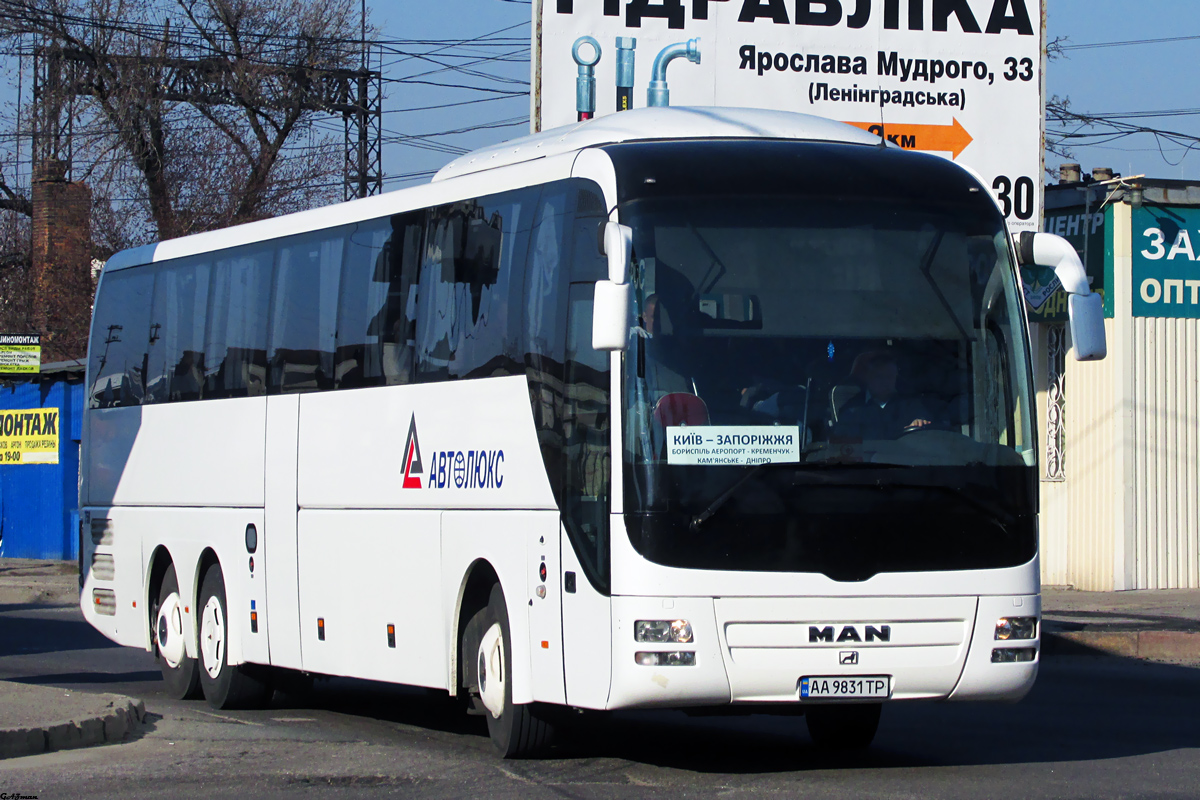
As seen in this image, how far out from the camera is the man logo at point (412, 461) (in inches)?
413

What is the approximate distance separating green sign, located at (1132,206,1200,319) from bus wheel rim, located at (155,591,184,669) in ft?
39.8

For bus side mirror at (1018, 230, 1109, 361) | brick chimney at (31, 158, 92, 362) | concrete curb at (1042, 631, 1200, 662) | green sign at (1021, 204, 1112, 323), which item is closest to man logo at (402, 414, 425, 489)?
bus side mirror at (1018, 230, 1109, 361)

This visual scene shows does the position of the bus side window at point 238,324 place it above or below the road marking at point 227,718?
above

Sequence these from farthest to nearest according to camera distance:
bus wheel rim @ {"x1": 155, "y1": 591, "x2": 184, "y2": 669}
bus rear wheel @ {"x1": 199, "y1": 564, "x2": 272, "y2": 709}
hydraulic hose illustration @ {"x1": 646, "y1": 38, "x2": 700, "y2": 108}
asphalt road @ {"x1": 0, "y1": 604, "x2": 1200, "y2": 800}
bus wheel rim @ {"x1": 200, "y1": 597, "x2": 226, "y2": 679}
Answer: hydraulic hose illustration @ {"x1": 646, "y1": 38, "x2": 700, "y2": 108} < bus wheel rim @ {"x1": 155, "y1": 591, "x2": 184, "y2": 669} < bus wheel rim @ {"x1": 200, "y1": 597, "x2": 226, "y2": 679} < bus rear wheel @ {"x1": 199, "y1": 564, "x2": 272, "y2": 709} < asphalt road @ {"x1": 0, "y1": 604, "x2": 1200, "y2": 800}

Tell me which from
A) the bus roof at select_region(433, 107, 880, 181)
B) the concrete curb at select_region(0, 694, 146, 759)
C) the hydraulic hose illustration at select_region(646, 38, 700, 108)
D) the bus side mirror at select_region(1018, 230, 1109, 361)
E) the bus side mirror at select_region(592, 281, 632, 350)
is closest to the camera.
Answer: the bus side mirror at select_region(592, 281, 632, 350)

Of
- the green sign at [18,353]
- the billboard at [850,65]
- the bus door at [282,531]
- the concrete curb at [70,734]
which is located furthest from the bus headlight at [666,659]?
the green sign at [18,353]

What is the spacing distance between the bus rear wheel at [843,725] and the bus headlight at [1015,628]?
4.18ft

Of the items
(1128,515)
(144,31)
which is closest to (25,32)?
(144,31)

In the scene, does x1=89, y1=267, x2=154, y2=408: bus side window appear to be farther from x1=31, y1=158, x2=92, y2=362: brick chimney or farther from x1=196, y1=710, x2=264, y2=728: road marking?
x1=31, y1=158, x2=92, y2=362: brick chimney

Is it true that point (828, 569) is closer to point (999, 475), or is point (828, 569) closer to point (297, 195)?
point (999, 475)

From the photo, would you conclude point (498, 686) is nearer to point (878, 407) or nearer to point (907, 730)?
point (878, 407)

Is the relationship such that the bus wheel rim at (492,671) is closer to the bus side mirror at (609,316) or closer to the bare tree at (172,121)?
the bus side mirror at (609,316)

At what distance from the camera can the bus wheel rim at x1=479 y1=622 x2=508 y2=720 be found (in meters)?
9.56

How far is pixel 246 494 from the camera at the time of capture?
12.8m
